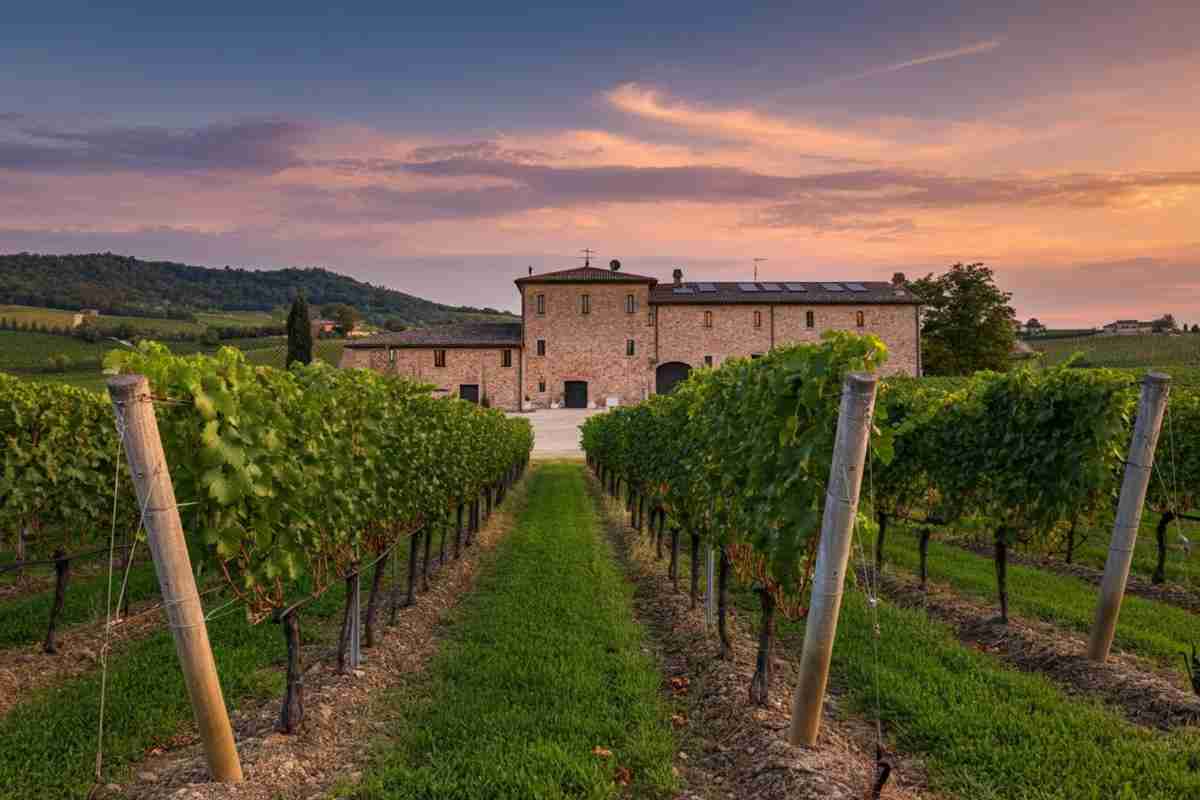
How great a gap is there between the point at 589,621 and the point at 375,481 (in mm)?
2439

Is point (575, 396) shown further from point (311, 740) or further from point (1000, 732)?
point (1000, 732)

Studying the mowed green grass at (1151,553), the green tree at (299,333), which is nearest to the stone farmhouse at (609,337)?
the green tree at (299,333)

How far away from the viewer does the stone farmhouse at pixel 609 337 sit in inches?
1751

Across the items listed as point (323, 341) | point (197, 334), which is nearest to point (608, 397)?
point (323, 341)

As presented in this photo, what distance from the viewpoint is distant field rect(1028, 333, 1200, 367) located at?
151 feet

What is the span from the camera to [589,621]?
23.6 feet

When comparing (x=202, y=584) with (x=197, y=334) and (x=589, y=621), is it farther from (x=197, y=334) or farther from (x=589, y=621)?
(x=197, y=334)

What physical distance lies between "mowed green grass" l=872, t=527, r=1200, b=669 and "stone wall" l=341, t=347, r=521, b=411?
35128 mm

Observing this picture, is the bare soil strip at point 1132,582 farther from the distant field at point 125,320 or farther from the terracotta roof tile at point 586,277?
the distant field at point 125,320

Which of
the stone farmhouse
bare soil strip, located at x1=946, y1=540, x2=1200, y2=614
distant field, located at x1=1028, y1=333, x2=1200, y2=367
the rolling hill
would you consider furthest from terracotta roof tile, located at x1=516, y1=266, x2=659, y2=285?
the rolling hill

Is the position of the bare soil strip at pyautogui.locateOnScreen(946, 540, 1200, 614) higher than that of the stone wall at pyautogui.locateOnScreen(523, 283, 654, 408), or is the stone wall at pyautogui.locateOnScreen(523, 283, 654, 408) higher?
the stone wall at pyautogui.locateOnScreen(523, 283, 654, 408)

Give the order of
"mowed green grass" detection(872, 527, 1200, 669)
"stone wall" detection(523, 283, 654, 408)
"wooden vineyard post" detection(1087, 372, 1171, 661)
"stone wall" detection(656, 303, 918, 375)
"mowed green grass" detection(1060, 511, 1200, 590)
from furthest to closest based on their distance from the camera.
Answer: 1. "stone wall" detection(656, 303, 918, 375)
2. "stone wall" detection(523, 283, 654, 408)
3. "mowed green grass" detection(1060, 511, 1200, 590)
4. "mowed green grass" detection(872, 527, 1200, 669)
5. "wooden vineyard post" detection(1087, 372, 1171, 661)

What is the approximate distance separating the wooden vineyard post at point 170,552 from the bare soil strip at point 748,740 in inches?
104

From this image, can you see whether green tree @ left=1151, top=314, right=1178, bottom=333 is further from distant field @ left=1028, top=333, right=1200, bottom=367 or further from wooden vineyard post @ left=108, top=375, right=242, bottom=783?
wooden vineyard post @ left=108, top=375, right=242, bottom=783
